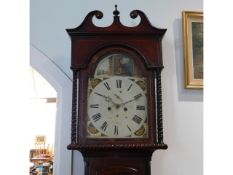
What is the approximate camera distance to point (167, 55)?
1328mm

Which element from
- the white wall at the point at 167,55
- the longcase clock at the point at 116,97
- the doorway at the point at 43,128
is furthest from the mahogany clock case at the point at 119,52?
the doorway at the point at 43,128

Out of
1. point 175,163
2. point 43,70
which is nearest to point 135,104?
point 175,163

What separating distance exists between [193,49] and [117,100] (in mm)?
498

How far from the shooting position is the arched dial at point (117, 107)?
107cm

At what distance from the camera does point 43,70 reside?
1291 millimetres

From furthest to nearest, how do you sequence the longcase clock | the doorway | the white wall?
the doorway
the white wall
the longcase clock

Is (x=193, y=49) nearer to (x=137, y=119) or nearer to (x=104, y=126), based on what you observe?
(x=137, y=119)

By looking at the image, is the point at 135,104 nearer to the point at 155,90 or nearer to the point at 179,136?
the point at 155,90

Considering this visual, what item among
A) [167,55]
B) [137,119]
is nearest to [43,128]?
[167,55]

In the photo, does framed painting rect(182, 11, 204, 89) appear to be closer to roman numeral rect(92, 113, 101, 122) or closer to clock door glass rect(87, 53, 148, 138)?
clock door glass rect(87, 53, 148, 138)

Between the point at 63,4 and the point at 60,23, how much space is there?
0.33 feet

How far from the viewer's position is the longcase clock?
3.44 feet

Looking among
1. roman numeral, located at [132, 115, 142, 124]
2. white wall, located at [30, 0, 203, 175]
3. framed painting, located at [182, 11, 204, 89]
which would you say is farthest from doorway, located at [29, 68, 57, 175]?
roman numeral, located at [132, 115, 142, 124]
